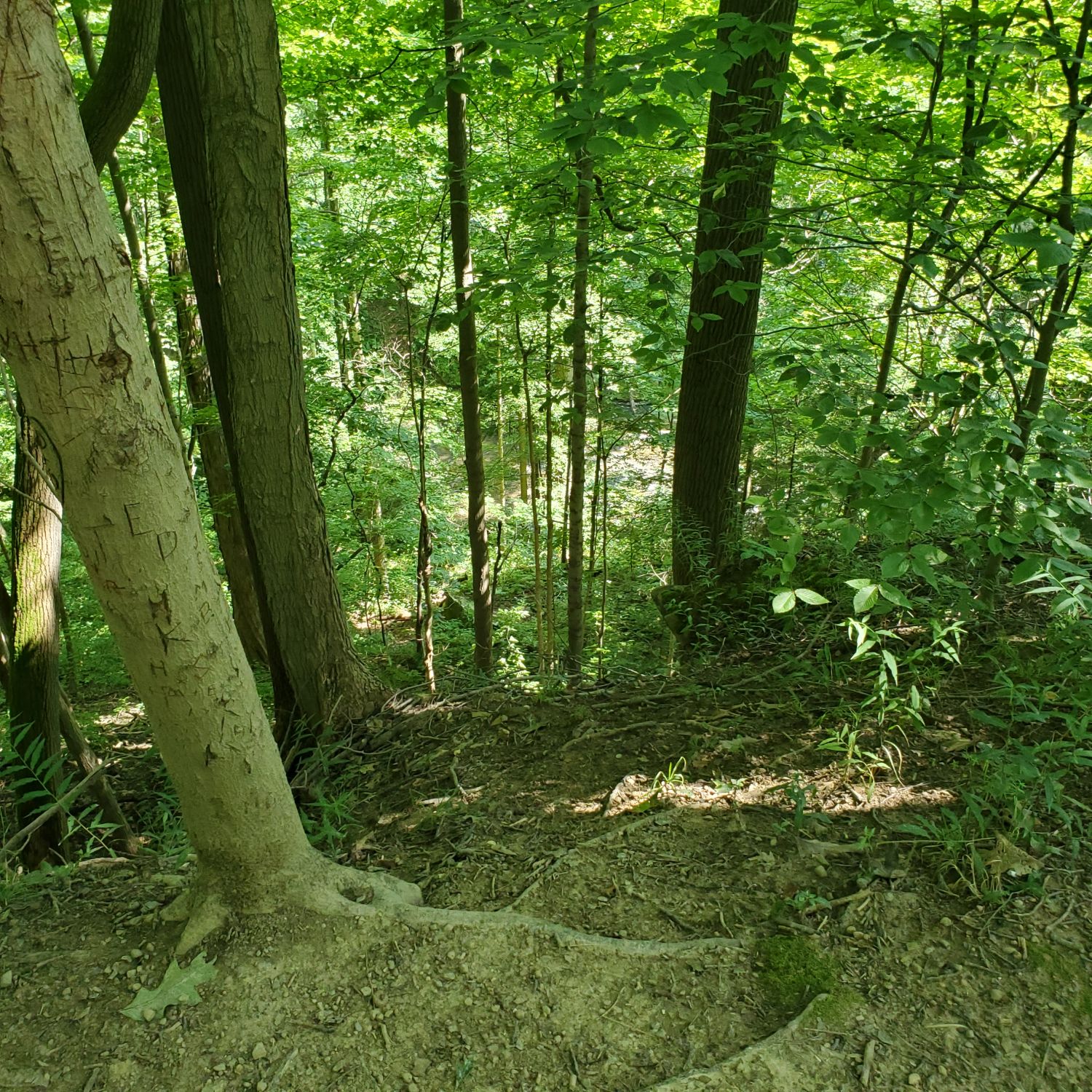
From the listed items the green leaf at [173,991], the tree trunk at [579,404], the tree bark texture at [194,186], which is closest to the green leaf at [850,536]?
the tree trunk at [579,404]

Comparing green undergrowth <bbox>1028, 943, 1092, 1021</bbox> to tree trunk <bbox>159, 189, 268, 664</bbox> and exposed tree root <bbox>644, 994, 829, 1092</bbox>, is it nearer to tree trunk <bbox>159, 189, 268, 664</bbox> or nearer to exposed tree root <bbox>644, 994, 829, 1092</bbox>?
A: exposed tree root <bbox>644, 994, 829, 1092</bbox>

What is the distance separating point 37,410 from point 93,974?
60.3 inches

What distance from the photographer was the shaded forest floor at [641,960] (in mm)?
1792

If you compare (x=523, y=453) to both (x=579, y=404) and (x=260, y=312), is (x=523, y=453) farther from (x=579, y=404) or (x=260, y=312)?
(x=260, y=312)

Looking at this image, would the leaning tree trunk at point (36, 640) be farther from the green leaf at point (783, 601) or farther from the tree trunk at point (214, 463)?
the green leaf at point (783, 601)

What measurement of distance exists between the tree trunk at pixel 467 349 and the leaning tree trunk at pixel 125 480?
2900 millimetres

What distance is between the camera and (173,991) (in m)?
1.94

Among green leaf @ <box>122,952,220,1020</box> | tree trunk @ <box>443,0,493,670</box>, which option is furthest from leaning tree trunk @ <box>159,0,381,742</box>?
green leaf @ <box>122,952,220,1020</box>

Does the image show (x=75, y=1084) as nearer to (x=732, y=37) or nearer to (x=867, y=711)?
(x=867, y=711)

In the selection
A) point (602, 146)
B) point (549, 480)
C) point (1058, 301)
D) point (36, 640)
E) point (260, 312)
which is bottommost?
point (549, 480)

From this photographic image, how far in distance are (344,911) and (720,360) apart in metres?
4.04

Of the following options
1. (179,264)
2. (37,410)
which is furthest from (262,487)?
(179,264)

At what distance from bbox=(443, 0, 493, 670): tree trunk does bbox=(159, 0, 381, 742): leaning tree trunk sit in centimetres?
124

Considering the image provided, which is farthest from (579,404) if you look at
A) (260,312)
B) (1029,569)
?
(1029,569)
